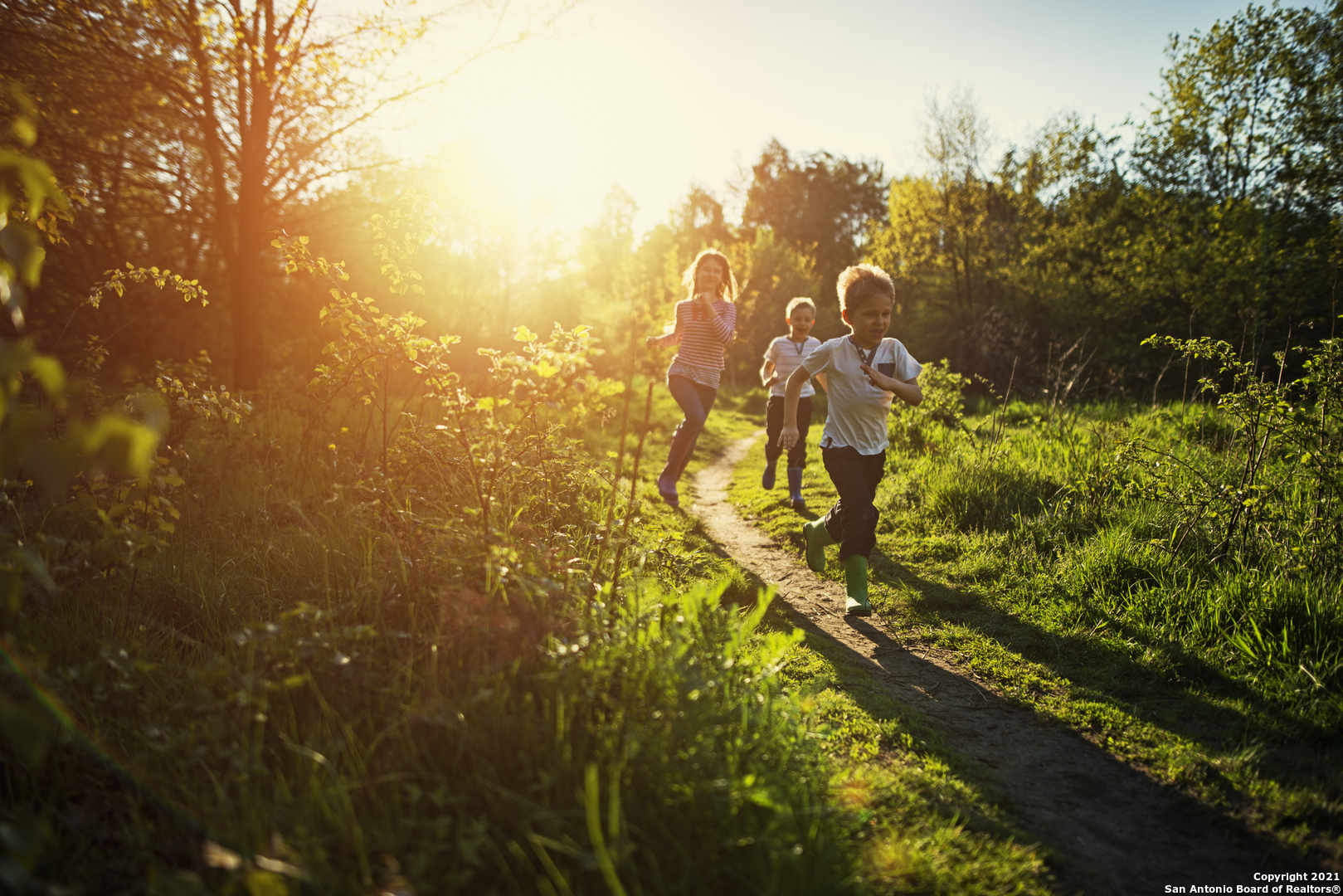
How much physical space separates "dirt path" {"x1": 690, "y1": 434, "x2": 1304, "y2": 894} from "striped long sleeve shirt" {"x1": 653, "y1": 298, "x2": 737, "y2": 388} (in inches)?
138

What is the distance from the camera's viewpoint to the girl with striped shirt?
21.8 feet

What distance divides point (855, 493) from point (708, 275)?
337 centimetres

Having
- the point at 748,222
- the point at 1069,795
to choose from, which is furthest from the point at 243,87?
the point at 748,222

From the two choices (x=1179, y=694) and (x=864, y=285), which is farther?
(x=864, y=285)

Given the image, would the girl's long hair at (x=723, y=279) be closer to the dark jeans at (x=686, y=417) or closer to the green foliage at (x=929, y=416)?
the dark jeans at (x=686, y=417)

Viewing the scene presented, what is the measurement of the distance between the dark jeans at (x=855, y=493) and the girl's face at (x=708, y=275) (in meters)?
2.91

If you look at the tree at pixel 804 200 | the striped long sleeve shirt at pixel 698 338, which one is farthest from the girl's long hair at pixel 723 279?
the tree at pixel 804 200

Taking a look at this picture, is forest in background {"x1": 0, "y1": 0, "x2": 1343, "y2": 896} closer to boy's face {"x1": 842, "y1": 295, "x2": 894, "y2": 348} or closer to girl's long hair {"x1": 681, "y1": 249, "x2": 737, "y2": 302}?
boy's face {"x1": 842, "y1": 295, "x2": 894, "y2": 348}

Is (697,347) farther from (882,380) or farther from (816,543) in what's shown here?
→ (882,380)

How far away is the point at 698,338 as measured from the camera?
22.1ft

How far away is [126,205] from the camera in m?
8.41

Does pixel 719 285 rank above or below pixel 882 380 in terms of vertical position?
above

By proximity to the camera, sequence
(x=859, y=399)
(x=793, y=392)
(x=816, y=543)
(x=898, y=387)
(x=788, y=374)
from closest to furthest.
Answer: (x=898, y=387) → (x=859, y=399) → (x=793, y=392) → (x=816, y=543) → (x=788, y=374)

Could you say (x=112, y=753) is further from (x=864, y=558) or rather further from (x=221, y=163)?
(x=221, y=163)
